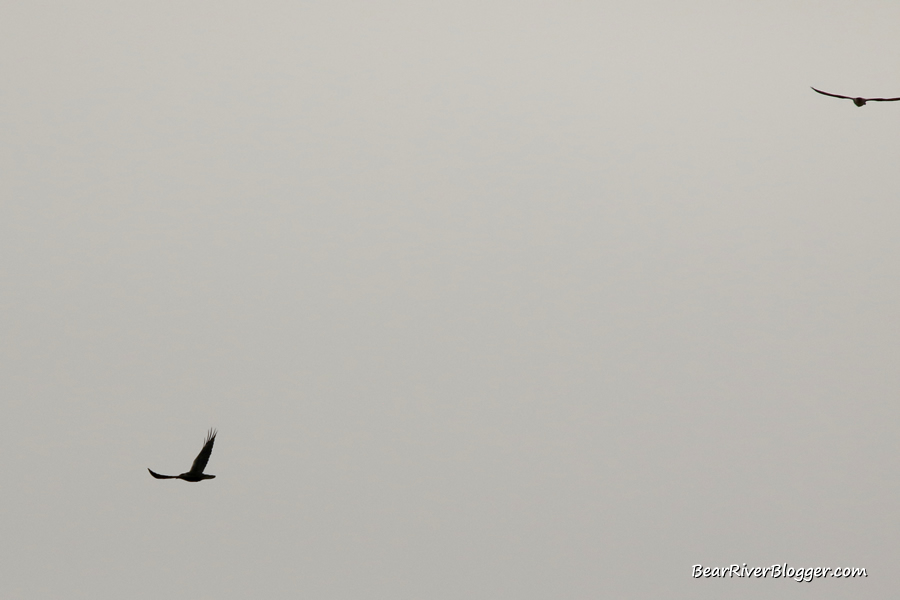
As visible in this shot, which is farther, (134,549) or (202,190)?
(202,190)

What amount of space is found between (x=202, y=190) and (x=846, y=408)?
243 centimetres

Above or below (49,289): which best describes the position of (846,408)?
below

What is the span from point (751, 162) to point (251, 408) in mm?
2033

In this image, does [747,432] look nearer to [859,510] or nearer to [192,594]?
[859,510]

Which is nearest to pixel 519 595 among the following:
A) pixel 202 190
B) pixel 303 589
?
pixel 303 589

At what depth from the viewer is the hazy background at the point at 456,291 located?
2.64 metres

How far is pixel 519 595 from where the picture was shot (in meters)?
2.78

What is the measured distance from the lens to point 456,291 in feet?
9.52

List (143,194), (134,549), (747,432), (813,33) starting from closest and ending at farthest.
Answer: (134,549), (143,194), (747,432), (813,33)

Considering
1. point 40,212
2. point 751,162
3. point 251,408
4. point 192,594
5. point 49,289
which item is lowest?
point 192,594

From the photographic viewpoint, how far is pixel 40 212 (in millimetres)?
2648

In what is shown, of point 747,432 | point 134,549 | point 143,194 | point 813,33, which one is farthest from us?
point 813,33

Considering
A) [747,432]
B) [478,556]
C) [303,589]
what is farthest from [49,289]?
[747,432]

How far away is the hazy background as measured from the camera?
264 cm
